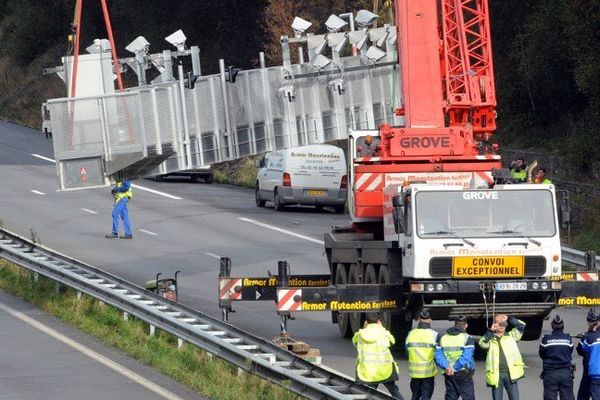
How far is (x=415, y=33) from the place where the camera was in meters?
23.8

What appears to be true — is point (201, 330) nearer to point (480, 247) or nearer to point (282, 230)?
point (480, 247)

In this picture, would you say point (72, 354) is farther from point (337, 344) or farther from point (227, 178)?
point (227, 178)

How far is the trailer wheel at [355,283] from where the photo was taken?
72.4 feet

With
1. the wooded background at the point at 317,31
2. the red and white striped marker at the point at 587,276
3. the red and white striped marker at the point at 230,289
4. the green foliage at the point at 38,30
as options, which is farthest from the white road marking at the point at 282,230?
the green foliage at the point at 38,30

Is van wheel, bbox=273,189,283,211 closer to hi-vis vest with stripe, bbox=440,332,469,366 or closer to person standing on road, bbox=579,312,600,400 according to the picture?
person standing on road, bbox=579,312,600,400

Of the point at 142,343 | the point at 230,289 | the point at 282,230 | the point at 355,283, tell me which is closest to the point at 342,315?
the point at 355,283

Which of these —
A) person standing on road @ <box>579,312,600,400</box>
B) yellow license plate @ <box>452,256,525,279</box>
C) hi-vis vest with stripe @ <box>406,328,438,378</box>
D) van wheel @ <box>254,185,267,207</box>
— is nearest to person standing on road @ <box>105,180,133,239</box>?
van wheel @ <box>254,185,267,207</box>

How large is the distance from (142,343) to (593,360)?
6.93 metres

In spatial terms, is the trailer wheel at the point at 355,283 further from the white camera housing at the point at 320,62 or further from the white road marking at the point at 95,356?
the white camera housing at the point at 320,62

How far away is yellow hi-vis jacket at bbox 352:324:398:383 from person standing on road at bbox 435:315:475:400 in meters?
0.61

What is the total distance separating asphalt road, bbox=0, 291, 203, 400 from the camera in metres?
17.4

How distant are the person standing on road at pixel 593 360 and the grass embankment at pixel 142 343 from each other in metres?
3.31

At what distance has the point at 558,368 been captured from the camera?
643 inches

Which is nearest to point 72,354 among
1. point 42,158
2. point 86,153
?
point 86,153
